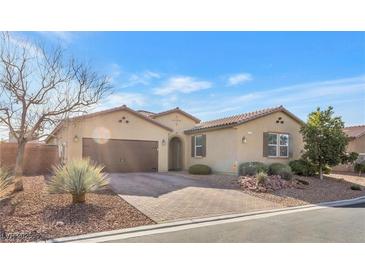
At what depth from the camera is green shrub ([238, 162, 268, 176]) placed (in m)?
15.8

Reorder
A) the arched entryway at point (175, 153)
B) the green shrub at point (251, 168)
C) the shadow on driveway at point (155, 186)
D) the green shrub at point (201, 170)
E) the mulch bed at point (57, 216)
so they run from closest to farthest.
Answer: the mulch bed at point (57, 216), the shadow on driveway at point (155, 186), the green shrub at point (251, 168), the green shrub at point (201, 170), the arched entryway at point (175, 153)

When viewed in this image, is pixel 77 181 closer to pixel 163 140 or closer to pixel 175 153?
pixel 163 140

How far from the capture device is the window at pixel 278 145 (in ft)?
60.5

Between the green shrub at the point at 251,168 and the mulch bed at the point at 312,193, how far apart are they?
1.94m

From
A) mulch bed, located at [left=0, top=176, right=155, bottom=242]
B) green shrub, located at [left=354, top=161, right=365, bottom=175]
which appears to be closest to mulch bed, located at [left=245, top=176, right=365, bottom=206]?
mulch bed, located at [left=0, top=176, right=155, bottom=242]

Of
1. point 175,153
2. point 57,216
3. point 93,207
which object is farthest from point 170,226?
point 175,153

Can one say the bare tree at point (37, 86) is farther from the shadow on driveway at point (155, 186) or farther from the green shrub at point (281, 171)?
the green shrub at point (281, 171)

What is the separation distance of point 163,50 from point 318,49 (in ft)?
16.8

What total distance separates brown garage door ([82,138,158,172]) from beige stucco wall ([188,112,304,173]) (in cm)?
368

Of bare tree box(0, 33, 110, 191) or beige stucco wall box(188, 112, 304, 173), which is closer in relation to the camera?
bare tree box(0, 33, 110, 191)

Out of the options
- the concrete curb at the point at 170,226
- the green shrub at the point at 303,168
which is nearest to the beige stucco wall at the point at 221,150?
the green shrub at the point at 303,168

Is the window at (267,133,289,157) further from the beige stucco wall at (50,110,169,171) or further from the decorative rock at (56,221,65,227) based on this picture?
the decorative rock at (56,221,65,227)

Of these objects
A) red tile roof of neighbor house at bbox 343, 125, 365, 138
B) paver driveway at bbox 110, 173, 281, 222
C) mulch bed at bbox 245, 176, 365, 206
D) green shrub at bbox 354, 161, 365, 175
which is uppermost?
red tile roof of neighbor house at bbox 343, 125, 365, 138
